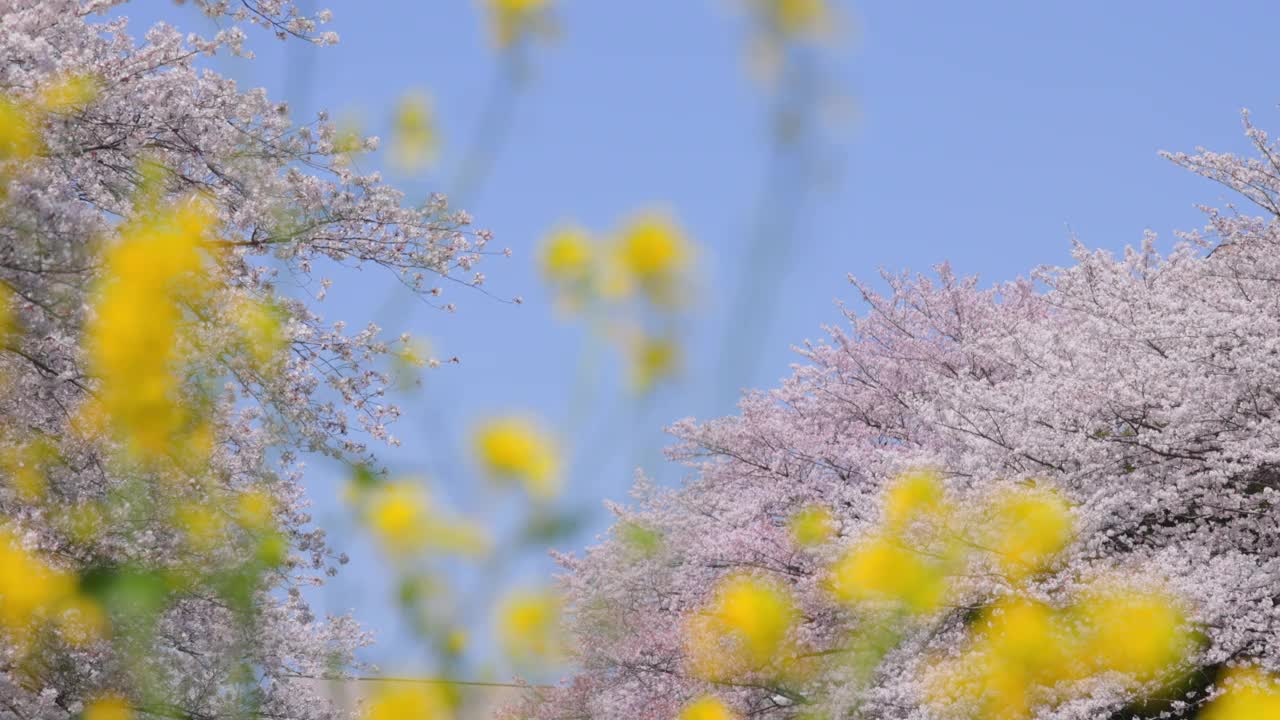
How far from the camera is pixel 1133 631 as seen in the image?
110 inches

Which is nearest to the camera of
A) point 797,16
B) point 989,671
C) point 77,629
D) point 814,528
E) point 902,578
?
point 797,16

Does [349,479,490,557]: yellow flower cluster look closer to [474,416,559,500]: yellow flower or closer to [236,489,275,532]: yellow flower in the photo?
[474,416,559,500]: yellow flower

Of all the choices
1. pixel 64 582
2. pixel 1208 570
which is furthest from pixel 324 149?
pixel 1208 570

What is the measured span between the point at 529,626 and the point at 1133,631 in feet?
6.14

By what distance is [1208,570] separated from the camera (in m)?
6.80

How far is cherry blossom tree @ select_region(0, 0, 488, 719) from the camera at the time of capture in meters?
3.26

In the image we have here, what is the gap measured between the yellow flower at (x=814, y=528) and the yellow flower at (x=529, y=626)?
590cm

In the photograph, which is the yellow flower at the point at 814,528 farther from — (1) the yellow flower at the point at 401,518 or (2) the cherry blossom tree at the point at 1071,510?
(1) the yellow flower at the point at 401,518

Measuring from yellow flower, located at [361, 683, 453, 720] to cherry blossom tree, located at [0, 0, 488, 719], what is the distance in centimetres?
79

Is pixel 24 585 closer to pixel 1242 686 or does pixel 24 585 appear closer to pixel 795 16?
pixel 795 16

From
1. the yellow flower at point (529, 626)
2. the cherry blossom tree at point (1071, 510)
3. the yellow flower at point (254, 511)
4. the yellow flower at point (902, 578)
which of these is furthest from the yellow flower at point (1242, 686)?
the yellow flower at point (529, 626)

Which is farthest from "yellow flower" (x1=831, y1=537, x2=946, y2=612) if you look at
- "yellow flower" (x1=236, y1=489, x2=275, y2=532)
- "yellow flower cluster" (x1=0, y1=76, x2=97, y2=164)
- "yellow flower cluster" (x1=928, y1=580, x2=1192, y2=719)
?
"yellow flower cluster" (x1=928, y1=580, x2=1192, y2=719)

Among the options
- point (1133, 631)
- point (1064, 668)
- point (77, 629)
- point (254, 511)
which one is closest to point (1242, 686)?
point (1064, 668)

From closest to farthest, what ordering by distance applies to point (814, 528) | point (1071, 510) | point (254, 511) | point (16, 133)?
point (16, 133), point (254, 511), point (1071, 510), point (814, 528)
